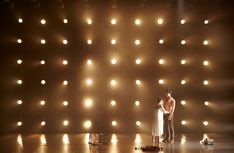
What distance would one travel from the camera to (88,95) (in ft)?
38.8

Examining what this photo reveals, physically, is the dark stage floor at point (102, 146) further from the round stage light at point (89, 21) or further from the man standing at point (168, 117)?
the round stage light at point (89, 21)

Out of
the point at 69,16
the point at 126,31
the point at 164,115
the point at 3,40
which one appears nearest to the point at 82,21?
the point at 69,16

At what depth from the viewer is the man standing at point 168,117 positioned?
983 centimetres

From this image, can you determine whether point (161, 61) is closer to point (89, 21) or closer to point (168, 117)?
point (89, 21)

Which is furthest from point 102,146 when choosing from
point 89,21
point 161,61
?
point 89,21

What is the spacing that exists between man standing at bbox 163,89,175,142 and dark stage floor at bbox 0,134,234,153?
0.70 feet

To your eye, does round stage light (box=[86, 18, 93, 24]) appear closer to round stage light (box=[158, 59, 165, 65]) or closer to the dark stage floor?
round stage light (box=[158, 59, 165, 65])

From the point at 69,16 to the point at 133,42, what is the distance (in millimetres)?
1671

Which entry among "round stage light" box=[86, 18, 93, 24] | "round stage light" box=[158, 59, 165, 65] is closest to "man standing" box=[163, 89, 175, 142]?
"round stage light" box=[158, 59, 165, 65]

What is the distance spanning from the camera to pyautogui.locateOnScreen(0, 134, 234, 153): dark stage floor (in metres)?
8.60

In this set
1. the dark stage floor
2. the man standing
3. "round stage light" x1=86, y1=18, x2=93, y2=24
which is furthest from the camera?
"round stage light" x1=86, y1=18, x2=93, y2=24

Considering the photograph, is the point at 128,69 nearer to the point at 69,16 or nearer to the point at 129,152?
the point at 69,16

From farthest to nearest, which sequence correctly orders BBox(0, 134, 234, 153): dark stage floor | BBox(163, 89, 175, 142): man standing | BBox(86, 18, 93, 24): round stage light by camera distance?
BBox(86, 18, 93, 24): round stage light → BBox(163, 89, 175, 142): man standing → BBox(0, 134, 234, 153): dark stage floor

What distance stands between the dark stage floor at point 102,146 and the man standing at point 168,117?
0.70 feet
